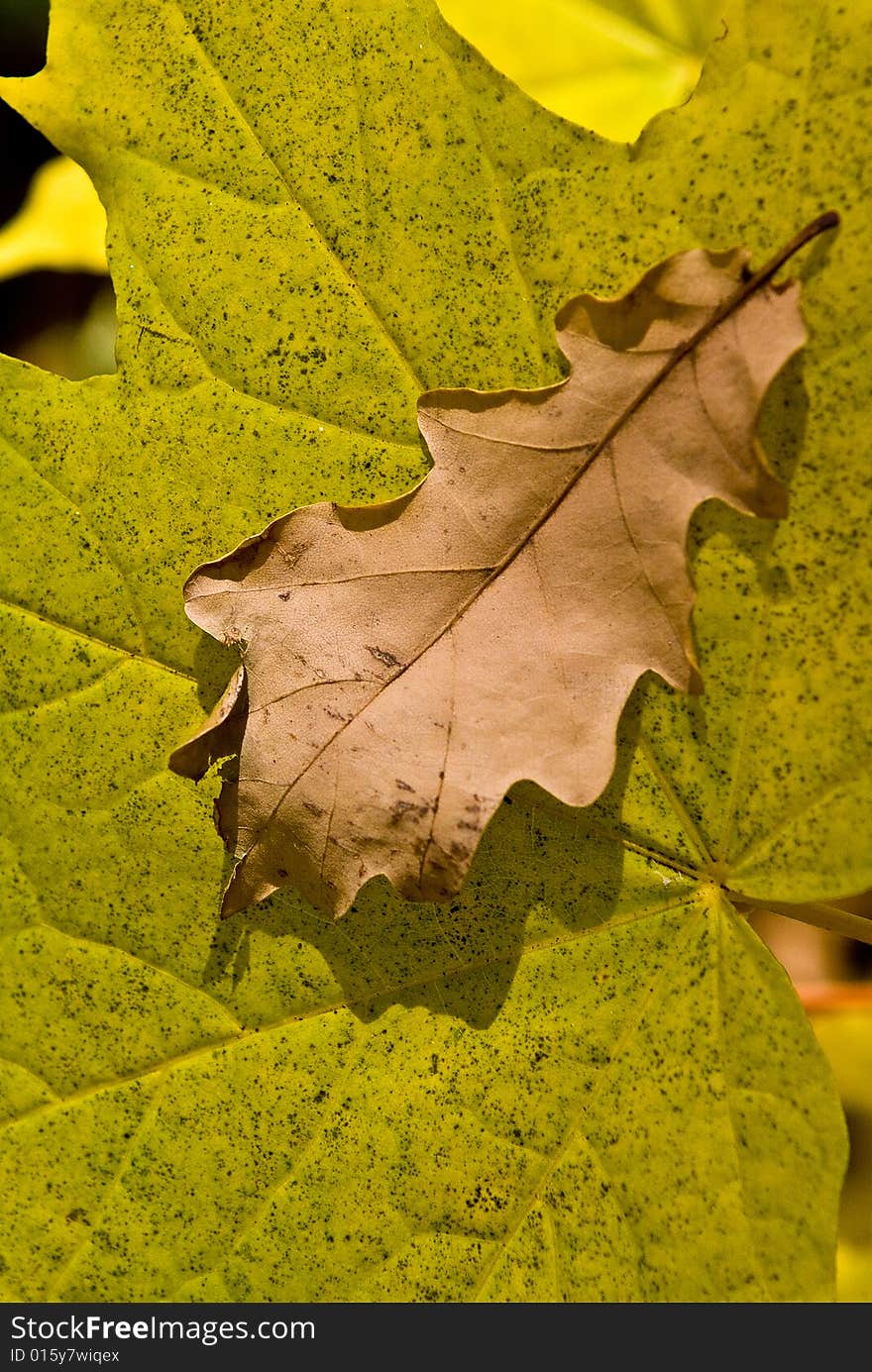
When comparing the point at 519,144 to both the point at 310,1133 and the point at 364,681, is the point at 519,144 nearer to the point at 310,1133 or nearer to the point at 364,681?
the point at 364,681

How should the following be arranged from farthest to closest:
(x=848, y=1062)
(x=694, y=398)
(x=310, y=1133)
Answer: (x=848, y=1062) < (x=310, y=1133) < (x=694, y=398)

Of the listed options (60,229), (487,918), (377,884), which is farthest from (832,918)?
(60,229)

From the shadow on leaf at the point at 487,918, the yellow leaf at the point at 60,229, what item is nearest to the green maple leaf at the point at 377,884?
the shadow on leaf at the point at 487,918

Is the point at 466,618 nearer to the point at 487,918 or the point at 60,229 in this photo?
the point at 487,918

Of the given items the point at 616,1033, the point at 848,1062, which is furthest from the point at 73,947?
the point at 848,1062

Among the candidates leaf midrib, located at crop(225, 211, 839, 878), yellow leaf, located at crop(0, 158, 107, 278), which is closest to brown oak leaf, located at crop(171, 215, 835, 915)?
leaf midrib, located at crop(225, 211, 839, 878)
